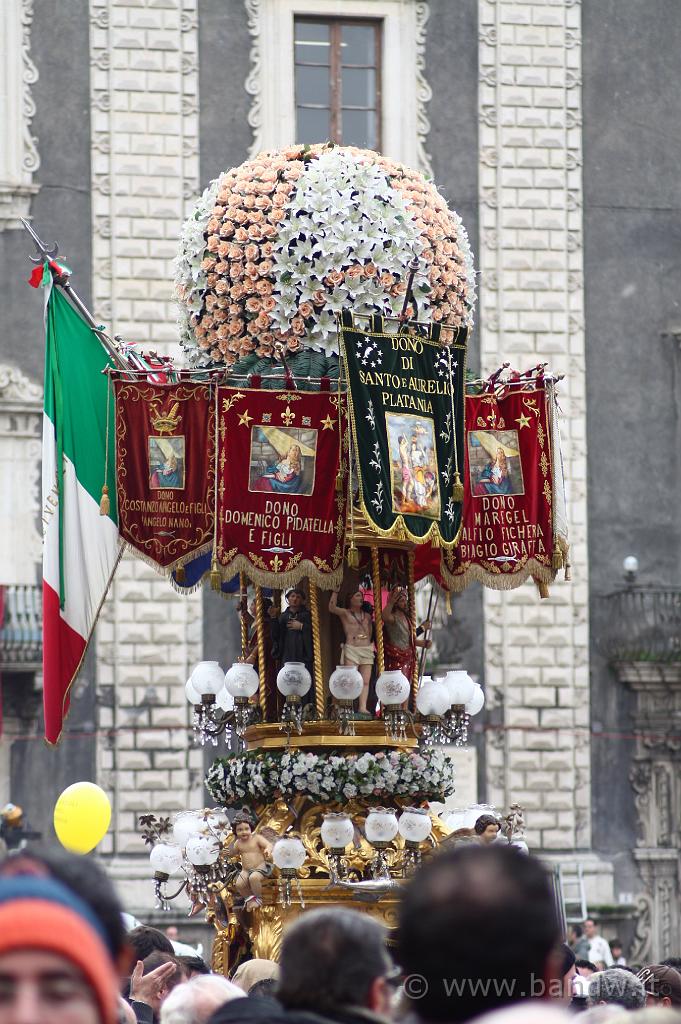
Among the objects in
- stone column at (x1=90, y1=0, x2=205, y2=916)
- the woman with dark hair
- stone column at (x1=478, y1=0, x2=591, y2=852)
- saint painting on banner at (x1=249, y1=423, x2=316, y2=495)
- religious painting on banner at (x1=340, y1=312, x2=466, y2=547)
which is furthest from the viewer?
stone column at (x1=478, y1=0, x2=591, y2=852)

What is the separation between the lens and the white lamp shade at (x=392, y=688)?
42.2 feet

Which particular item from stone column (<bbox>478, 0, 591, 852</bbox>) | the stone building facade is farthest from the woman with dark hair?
stone column (<bbox>478, 0, 591, 852</bbox>)

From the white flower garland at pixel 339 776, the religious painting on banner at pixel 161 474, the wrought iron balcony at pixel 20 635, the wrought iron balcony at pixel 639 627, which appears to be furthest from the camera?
the wrought iron balcony at pixel 639 627

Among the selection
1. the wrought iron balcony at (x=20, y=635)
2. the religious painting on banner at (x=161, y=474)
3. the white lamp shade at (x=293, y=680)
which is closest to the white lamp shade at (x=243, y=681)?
the white lamp shade at (x=293, y=680)

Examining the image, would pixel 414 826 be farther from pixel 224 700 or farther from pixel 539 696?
pixel 539 696

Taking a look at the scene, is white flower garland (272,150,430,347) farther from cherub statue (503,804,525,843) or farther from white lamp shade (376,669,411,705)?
cherub statue (503,804,525,843)

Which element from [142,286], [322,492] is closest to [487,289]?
[142,286]

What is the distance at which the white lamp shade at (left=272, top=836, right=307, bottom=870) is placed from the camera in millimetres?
12570

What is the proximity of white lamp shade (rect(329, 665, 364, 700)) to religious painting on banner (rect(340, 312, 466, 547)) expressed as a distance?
884 mm

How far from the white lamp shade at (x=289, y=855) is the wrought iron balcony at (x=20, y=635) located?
1185 centimetres

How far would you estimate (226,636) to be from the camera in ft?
82.8

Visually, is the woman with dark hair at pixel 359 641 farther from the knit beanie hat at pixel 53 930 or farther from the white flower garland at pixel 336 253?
the knit beanie hat at pixel 53 930

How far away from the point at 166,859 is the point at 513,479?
323cm

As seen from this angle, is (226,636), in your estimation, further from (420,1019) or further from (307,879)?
(420,1019)
